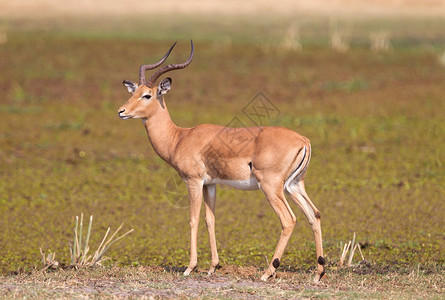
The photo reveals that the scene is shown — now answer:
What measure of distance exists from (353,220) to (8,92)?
10.4 metres

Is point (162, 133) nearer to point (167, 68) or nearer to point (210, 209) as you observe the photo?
point (167, 68)

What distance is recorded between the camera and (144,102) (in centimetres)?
730

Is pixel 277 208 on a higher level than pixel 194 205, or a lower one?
higher

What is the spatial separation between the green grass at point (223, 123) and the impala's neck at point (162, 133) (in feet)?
4.57

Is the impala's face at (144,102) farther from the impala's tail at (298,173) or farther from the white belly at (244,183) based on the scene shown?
the impala's tail at (298,173)

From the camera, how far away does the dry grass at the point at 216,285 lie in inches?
238

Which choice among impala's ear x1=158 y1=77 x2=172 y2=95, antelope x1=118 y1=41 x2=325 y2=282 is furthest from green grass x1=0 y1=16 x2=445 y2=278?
impala's ear x1=158 y1=77 x2=172 y2=95

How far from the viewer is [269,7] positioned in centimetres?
3981

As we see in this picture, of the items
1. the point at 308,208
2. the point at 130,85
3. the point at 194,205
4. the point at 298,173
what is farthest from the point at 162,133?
the point at 308,208

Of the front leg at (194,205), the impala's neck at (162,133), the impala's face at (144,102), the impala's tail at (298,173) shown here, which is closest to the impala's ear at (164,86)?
the impala's face at (144,102)

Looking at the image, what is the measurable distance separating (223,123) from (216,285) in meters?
8.74

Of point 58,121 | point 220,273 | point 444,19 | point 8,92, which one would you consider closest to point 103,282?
point 220,273

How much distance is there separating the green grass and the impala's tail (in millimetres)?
1263

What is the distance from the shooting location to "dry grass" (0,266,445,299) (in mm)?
6043
